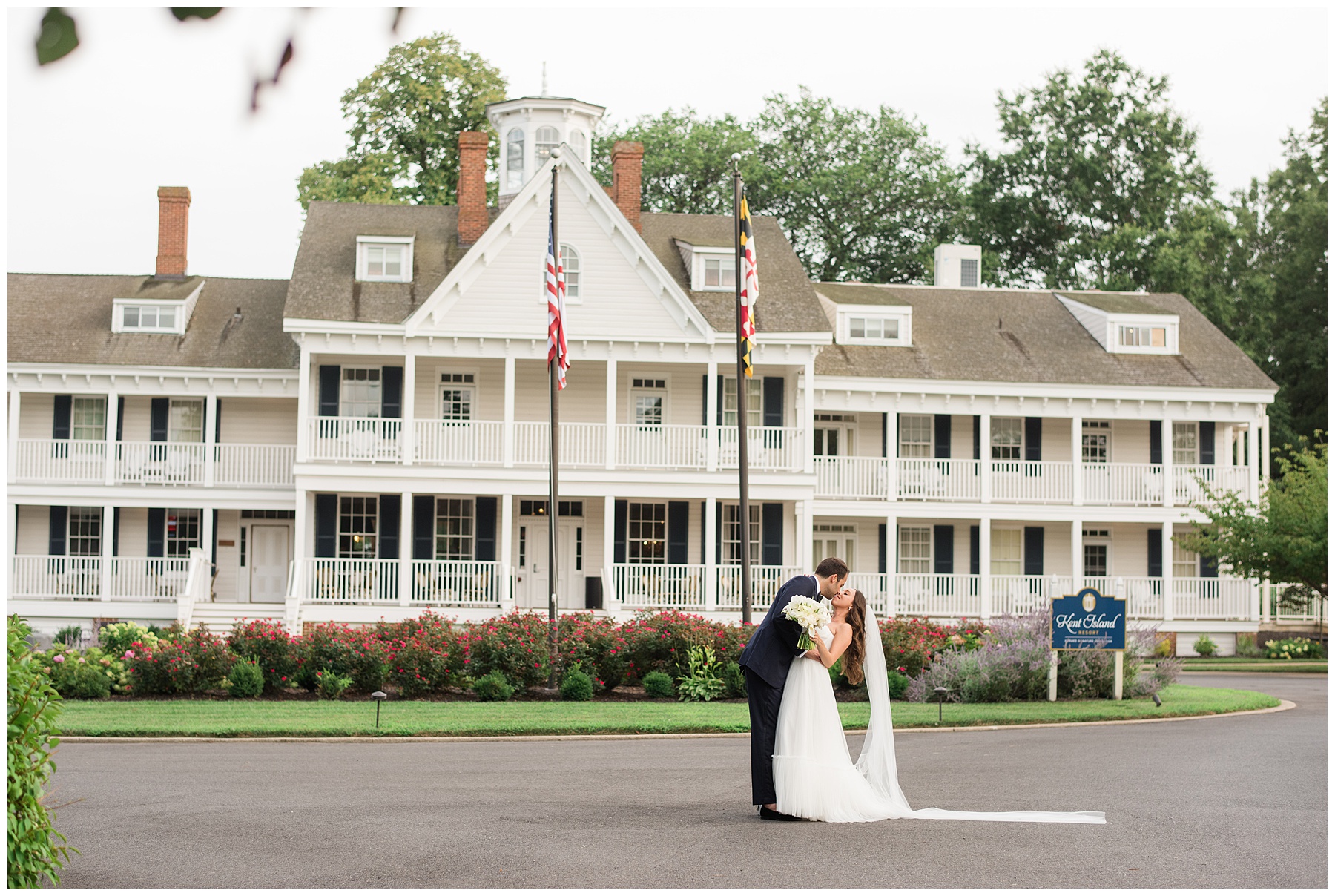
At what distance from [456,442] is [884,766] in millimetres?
19611

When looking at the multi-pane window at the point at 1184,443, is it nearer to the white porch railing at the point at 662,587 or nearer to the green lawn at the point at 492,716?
the white porch railing at the point at 662,587

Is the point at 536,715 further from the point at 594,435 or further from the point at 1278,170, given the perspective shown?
the point at 1278,170

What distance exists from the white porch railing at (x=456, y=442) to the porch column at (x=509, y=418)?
13.0 inches

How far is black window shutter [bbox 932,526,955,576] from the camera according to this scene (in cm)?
3216

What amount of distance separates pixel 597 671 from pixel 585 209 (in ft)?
39.2

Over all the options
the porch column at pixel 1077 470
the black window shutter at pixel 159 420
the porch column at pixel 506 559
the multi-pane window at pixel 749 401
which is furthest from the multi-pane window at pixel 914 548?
the black window shutter at pixel 159 420

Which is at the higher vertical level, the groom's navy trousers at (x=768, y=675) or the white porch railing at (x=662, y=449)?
the white porch railing at (x=662, y=449)

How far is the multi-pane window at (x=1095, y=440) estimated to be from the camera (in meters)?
33.3

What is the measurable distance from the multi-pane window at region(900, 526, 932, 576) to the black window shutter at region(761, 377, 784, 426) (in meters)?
4.27

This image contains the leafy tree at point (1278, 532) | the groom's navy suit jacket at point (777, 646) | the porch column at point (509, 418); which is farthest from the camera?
the porch column at point (509, 418)

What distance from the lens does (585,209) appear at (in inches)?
A: 1162

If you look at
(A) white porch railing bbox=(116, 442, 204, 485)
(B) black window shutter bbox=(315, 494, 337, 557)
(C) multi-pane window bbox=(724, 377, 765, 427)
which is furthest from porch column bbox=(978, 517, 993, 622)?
(A) white porch railing bbox=(116, 442, 204, 485)

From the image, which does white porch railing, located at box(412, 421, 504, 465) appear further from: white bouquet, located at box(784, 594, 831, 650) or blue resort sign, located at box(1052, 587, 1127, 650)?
white bouquet, located at box(784, 594, 831, 650)

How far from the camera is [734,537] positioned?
30781mm
